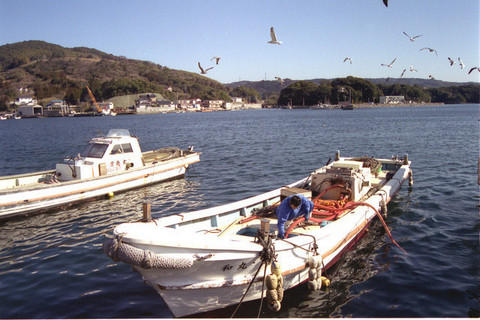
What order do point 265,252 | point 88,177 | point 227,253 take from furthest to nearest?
point 88,177 → point 265,252 → point 227,253

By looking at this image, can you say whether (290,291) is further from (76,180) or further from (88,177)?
(88,177)

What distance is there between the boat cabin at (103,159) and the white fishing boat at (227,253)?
1079 centimetres

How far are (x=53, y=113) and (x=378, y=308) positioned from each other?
183 m

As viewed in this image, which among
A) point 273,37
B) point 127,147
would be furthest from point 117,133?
point 273,37

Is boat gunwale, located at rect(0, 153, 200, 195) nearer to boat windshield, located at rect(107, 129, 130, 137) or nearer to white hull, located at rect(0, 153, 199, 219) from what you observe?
→ white hull, located at rect(0, 153, 199, 219)

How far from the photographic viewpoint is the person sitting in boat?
901 cm

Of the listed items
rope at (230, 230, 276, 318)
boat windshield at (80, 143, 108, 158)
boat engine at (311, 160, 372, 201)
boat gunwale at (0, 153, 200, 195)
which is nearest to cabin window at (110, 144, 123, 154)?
boat windshield at (80, 143, 108, 158)

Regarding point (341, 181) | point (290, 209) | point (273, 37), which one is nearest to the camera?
point (290, 209)

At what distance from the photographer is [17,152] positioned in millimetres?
39531

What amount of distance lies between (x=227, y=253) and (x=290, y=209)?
2507 millimetres

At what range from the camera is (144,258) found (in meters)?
6.77

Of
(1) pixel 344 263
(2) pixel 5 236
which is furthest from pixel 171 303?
(2) pixel 5 236

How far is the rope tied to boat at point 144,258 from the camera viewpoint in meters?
6.77

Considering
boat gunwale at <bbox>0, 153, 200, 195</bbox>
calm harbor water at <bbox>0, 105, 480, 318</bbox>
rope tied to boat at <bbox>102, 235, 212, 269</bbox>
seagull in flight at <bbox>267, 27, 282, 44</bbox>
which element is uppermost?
seagull in flight at <bbox>267, 27, 282, 44</bbox>
